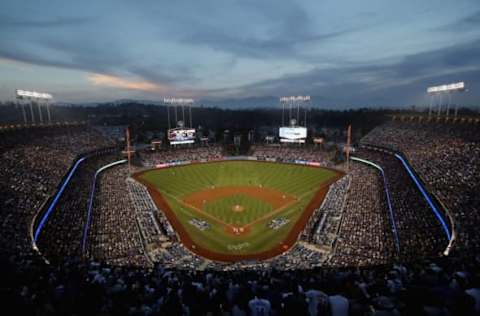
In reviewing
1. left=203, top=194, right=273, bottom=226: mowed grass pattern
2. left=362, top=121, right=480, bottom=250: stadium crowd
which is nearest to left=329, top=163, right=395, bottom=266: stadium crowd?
left=362, top=121, right=480, bottom=250: stadium crowd

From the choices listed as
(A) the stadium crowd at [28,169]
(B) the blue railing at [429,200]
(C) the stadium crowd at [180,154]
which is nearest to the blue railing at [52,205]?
(A) the stadium crowd at [28,169]

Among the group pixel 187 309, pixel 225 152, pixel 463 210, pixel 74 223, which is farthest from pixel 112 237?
pixel 225 152

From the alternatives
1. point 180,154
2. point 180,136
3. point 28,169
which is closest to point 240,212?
point 28,169

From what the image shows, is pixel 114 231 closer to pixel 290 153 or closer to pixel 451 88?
pixel 290 153

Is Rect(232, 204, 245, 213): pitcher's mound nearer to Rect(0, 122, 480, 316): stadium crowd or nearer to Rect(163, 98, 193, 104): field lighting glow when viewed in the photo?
Rect(0, 122, 480, 316): stadium crowd

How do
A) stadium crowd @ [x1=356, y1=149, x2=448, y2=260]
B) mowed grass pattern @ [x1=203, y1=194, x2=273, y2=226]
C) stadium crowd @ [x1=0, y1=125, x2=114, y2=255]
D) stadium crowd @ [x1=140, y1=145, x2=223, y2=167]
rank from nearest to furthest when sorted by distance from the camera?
1. stadium crowd @ [x1=0, y1=125, x2=114, y2=255]
2. stadium crowd @ [x1=356, y1=149, x2=448, y2=260]
3. mowed grass pattern @ [x1=203, y1=194, x2=273, y2=226]
4. stadium crowd @ [x1=140, y1=145, x2=223, y2=167]

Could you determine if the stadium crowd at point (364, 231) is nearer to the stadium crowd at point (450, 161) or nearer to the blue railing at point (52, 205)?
the stadium crowd at point (450, 161)
